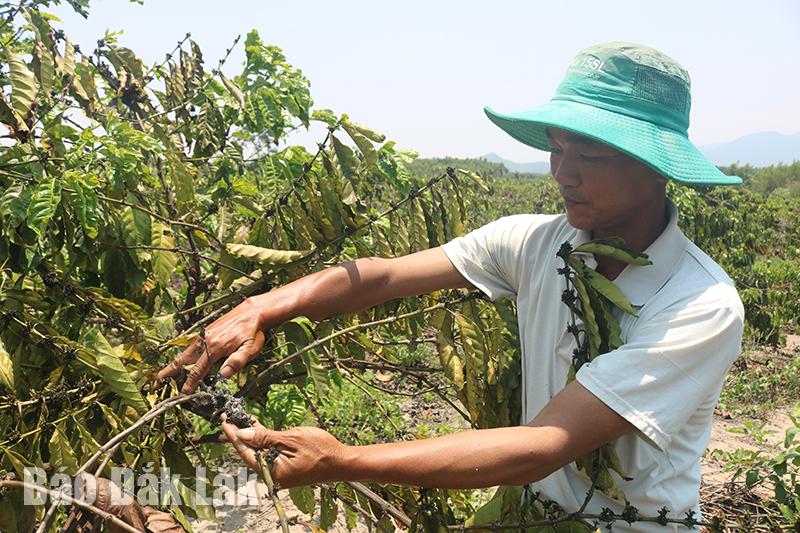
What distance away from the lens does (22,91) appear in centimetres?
146

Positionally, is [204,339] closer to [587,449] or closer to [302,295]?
[302,295]

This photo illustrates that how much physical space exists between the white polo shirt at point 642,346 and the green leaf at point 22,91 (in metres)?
1.07

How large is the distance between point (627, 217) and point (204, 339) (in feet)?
3.19

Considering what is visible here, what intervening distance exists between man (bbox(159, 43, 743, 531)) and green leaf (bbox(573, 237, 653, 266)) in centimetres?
5

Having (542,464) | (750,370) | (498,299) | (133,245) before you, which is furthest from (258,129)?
(750,370)

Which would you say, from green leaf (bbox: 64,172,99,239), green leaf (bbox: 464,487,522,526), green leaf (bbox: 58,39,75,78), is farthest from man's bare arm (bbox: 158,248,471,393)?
green leaf (bbox: 58,39,75,78)

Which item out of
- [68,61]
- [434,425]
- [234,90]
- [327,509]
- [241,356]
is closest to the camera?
[241,356]

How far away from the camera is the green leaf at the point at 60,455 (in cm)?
126

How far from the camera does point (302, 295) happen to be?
5.20 feet

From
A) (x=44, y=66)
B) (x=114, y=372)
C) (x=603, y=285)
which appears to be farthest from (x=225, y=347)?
(x=44, y=66)

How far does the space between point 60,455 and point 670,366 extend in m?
1.20

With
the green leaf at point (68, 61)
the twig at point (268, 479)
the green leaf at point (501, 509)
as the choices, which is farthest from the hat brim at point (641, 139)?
the green leaf at point (68, 61)

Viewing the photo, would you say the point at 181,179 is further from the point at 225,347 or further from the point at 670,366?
the point at 670,366

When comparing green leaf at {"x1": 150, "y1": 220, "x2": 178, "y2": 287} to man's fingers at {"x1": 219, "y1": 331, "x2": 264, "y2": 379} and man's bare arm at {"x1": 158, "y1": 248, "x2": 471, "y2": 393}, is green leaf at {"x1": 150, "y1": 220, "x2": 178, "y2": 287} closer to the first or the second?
man's bare arm at {"x1": 158, "y1": 248, "x2": 471, "y2": 393}
